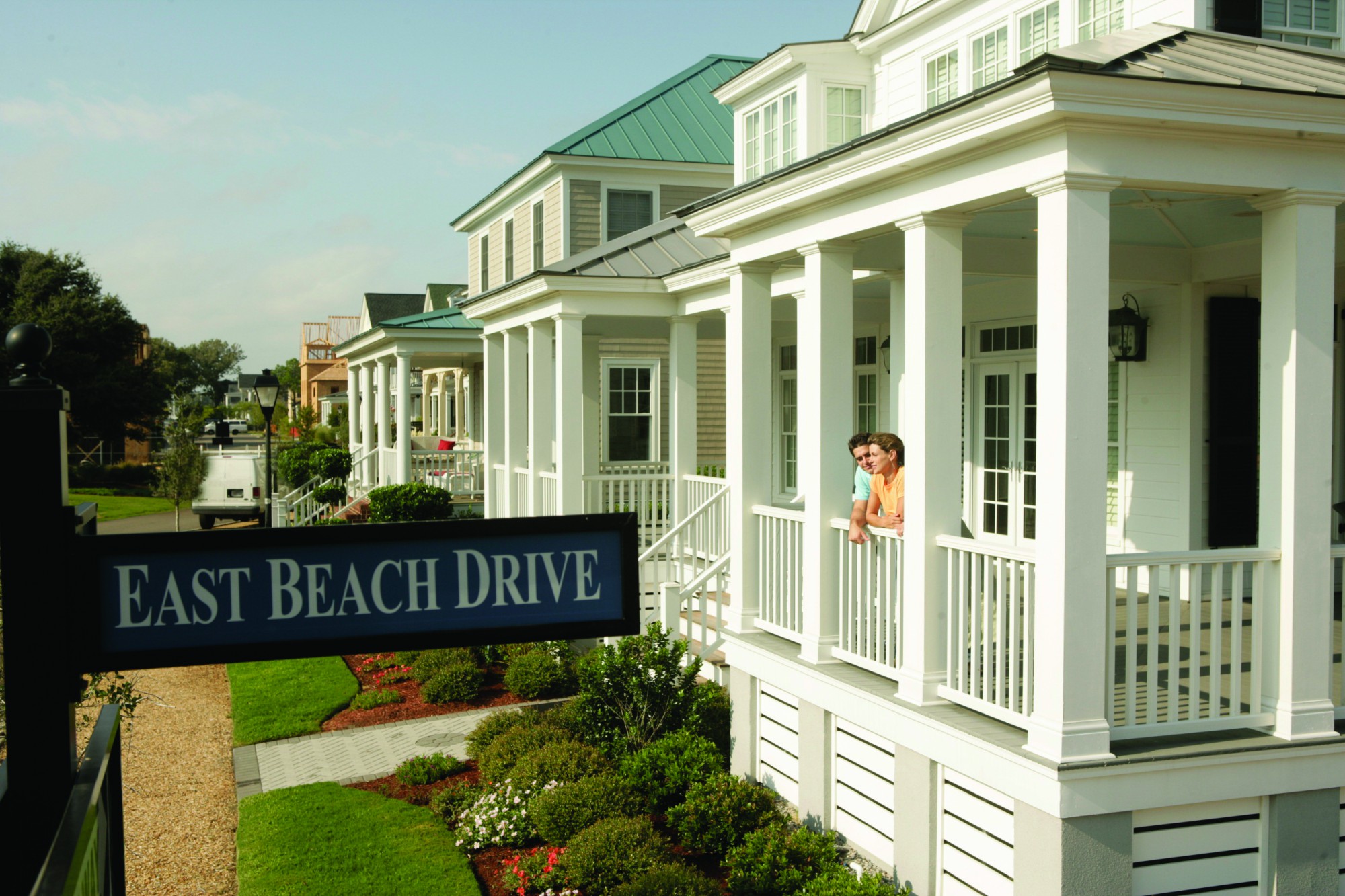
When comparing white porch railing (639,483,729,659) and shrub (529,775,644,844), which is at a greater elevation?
white porch railing (639,483,729,659)

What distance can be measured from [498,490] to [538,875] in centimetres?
1023

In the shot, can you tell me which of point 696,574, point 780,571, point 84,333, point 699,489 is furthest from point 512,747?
point 84,333

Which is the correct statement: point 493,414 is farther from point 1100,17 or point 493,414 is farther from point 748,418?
point 1100,17

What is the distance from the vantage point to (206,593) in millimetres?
2400

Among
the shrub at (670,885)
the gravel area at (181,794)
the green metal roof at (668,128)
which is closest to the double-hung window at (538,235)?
the green metal roof at (668,128)

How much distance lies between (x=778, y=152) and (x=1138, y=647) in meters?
9.00

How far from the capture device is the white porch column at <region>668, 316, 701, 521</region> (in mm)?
13125

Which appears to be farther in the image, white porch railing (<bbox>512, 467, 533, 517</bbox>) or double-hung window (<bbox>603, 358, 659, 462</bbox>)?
double-hung window (<bbox>603, 358, 659, 462</bbox>)

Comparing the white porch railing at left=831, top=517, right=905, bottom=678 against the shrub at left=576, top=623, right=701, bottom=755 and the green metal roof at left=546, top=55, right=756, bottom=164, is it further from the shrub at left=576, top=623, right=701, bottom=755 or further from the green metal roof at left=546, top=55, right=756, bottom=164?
the green metal roof at left=546, top=55, right=756, bottom=164

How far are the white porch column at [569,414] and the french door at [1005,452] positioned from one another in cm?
464

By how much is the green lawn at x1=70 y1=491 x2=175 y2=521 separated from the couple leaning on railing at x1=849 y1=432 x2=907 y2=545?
1162 inches

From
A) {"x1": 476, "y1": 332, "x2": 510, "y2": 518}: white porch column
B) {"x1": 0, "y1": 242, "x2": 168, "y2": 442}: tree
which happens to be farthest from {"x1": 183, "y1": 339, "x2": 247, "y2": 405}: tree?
{"x1": 476, "y1": 332, "x2": 510, "y2": 518}: white porch column

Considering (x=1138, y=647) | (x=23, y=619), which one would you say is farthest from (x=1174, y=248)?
(x=23, y=619)

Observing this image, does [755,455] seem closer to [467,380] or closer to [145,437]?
[467,380]
